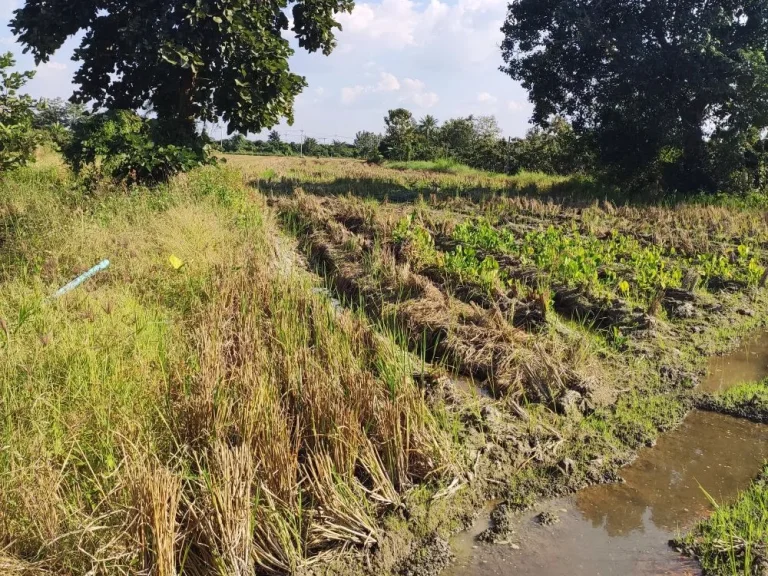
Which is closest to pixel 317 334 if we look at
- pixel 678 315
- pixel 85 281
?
pixel 85 281

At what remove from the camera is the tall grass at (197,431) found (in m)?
2.47

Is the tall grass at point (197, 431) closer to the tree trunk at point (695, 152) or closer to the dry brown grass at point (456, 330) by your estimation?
the dry brown grass at point (456, 330)

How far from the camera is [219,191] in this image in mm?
11328

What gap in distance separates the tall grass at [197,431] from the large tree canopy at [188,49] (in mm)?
5778

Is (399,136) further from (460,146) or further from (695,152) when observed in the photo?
(695,152)

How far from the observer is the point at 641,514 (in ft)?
10.7

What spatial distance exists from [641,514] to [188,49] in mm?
9801

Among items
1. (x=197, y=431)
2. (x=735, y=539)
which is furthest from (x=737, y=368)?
(x=197, y=431)

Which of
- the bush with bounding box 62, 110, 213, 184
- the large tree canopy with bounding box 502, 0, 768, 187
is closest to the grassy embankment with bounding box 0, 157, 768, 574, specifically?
the bush with bounding box 62, 110, 213, 184

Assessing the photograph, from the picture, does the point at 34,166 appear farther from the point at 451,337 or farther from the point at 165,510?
the point at 165,510

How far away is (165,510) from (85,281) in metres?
4.35

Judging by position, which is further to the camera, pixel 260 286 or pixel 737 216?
pixel 737 216

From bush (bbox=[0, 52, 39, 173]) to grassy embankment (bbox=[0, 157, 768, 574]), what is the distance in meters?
0.77

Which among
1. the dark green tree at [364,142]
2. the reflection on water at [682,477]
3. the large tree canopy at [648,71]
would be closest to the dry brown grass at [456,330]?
the reflection on water at [682,477]
